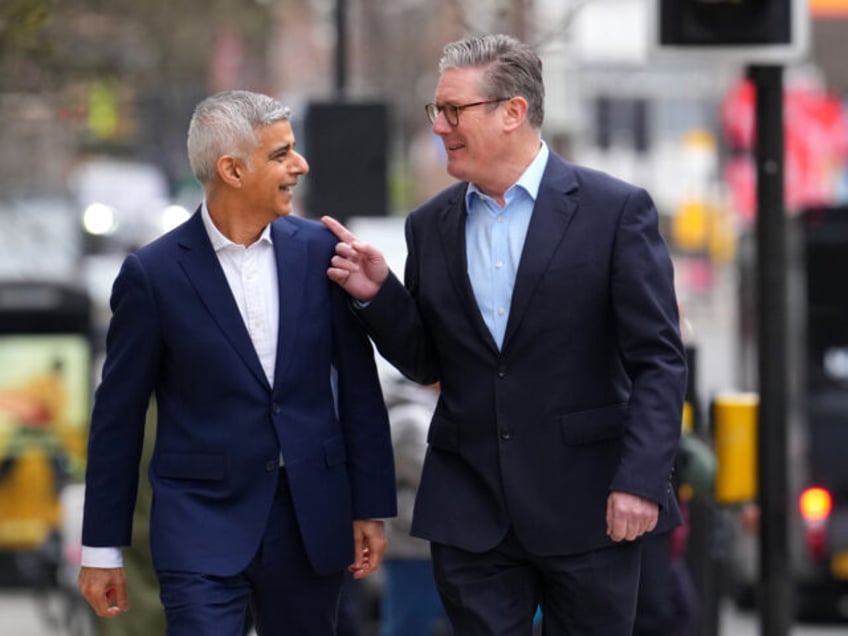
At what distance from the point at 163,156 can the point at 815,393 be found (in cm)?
3706

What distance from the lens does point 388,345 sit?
5.62 metres

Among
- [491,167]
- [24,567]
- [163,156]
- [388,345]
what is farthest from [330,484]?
[163,156]

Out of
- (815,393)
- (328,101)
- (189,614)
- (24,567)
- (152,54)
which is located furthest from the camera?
(152,54)

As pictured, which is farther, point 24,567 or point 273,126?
point 24,567

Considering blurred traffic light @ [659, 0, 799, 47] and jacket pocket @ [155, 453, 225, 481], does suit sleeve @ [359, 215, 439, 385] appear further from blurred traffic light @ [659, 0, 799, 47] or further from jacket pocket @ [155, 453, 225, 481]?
blurred traffic light @ [659, 0, 799, 47]

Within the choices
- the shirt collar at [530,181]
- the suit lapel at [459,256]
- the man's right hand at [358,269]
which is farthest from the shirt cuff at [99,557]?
the shirt collar at [530,181]

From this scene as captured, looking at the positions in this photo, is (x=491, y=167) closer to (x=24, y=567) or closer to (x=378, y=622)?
(x=378, y=622)

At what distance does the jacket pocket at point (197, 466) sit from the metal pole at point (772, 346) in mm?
3481

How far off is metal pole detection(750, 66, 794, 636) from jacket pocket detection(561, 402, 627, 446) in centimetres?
312

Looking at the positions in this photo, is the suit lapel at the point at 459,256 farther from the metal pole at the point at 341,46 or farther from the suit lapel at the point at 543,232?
the metal pole at the point at 341,46

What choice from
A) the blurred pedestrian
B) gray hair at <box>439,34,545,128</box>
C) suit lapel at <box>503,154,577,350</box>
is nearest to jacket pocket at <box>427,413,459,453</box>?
suit lapel at <box>503,154,577,350</box>

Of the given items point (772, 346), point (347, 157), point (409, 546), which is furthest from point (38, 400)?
point (772, 346)

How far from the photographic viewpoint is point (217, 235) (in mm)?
5629

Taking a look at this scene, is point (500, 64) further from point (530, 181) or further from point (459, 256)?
point (459, 256)
